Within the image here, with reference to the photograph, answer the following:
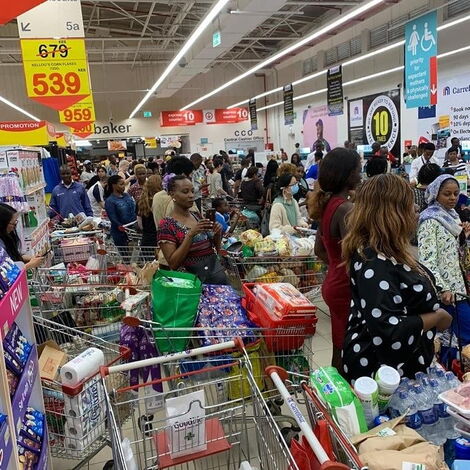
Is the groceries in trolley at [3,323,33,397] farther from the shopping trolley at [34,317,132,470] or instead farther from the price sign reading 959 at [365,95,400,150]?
the price sign reading 959 at [365,95,400,150]

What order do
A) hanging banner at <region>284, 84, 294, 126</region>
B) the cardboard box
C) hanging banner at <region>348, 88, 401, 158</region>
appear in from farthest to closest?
hanging banner at <region>284, 84, 294, 126</region>, hanging banner at <region>348, 88, 401, 158</region>, the cardboard box

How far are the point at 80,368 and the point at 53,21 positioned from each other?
6882 mm

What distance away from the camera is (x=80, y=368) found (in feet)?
7.63

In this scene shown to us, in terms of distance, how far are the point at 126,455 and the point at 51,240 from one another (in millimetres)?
4586

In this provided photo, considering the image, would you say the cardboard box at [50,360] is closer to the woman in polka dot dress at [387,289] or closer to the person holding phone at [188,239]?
the person holding phone at [188,239]

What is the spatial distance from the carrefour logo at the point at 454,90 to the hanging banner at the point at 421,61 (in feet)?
13.7

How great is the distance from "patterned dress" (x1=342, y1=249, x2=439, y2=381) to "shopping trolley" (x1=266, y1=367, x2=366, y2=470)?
0.45m

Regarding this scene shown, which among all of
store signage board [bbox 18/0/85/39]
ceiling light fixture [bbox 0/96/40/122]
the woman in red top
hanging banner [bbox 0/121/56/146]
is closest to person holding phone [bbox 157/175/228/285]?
the woman in red top

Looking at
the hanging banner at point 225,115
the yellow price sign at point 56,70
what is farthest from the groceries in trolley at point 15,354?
the hanging banner at point 225,115

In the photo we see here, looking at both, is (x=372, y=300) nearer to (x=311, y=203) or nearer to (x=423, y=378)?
(x=423, y=378)

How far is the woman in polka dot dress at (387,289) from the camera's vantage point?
6.31 ft

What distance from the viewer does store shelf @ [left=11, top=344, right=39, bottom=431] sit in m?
1.63

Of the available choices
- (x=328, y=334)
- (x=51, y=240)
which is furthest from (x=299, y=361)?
(x=51, y=240)

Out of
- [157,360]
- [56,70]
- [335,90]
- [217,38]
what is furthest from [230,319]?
[335,90]
